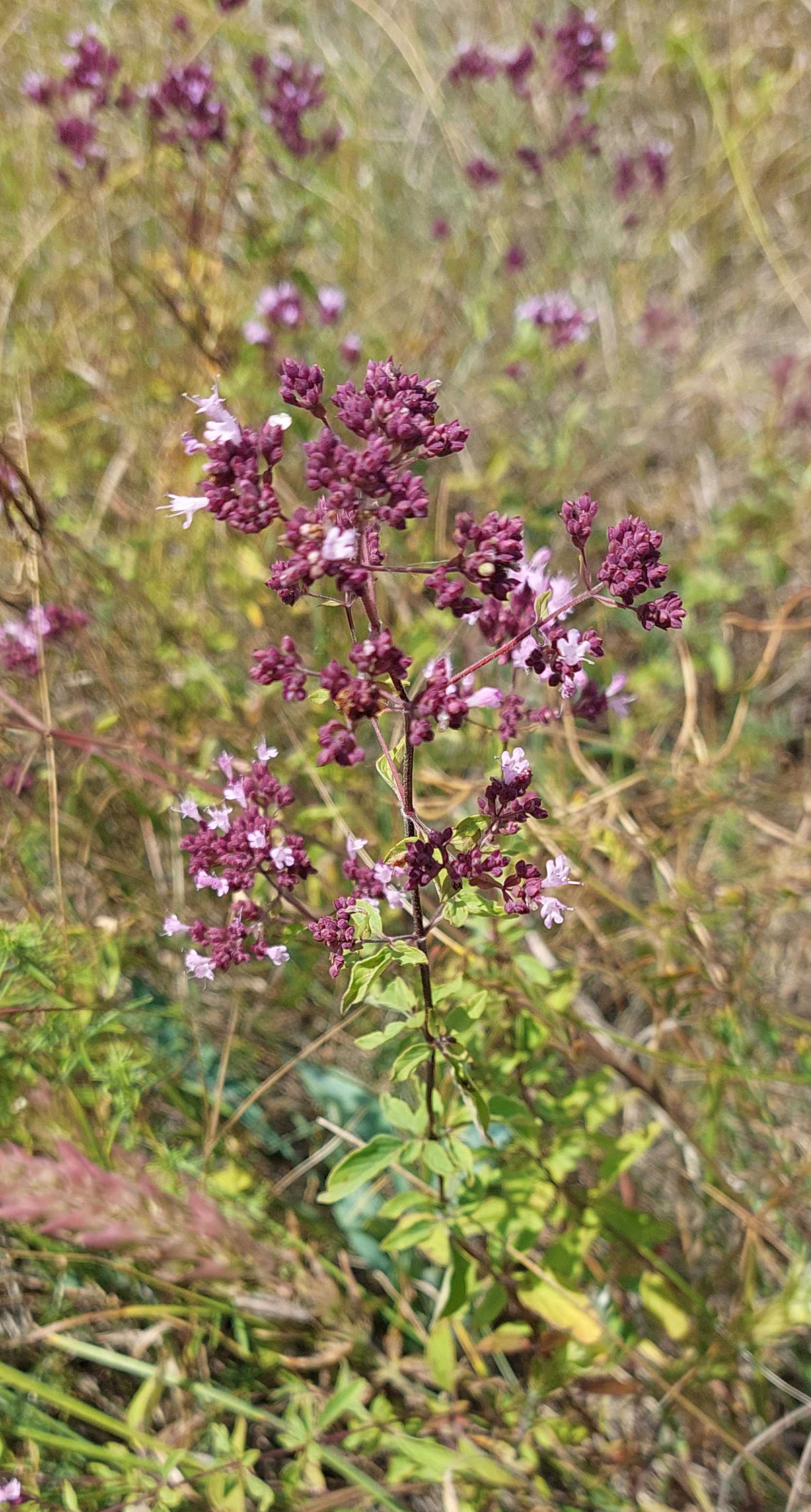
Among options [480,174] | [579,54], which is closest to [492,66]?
[579,54]

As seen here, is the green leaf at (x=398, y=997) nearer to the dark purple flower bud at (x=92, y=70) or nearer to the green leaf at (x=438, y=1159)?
the green leaf at (x=438, y=1159)

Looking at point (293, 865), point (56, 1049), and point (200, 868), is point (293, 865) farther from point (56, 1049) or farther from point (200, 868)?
point (56, 1049)

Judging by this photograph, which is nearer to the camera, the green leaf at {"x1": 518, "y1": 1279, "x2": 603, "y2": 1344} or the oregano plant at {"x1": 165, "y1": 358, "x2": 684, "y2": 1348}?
the oregano plant at {"x1": 165, "y1": 358, "x2": 684, "y2": 1348}

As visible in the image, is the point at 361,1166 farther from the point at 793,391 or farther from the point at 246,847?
the point at 793,391

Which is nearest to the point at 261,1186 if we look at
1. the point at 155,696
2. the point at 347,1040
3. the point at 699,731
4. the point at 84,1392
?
the point at 347,1040

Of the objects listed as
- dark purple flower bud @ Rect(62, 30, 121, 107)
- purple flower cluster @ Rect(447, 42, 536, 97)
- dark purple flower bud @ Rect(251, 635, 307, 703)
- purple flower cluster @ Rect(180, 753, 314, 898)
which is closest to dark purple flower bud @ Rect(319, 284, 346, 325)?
dark purple flower bud @ Rect(62, 30, 121, 107)

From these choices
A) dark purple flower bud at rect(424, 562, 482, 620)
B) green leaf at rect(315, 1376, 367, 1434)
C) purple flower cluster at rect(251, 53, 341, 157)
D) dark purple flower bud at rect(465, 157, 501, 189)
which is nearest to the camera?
dark purple flower bud at rect(424, 562, 482, 620)

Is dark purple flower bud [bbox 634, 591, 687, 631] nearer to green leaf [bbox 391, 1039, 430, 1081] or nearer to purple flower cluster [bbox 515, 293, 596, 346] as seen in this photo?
green leaf [bbox 391, 1039, 430, 1081]
